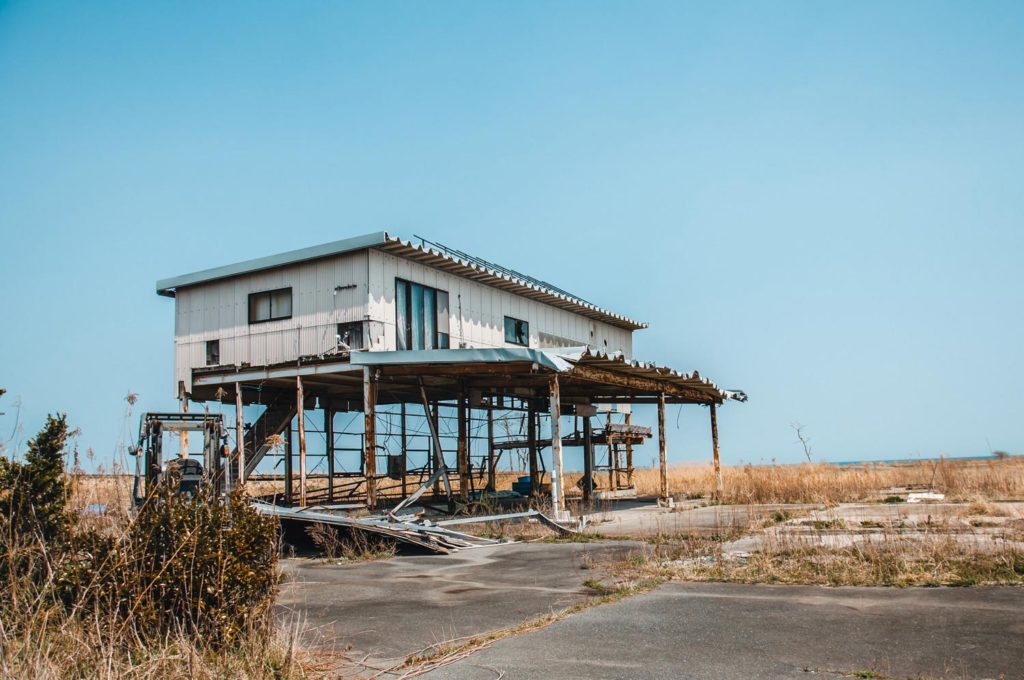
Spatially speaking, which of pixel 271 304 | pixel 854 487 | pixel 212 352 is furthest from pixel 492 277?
pixel 854 487

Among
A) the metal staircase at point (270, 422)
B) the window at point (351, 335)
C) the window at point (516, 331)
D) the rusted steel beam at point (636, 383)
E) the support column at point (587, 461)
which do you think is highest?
the window at point (516, 331)

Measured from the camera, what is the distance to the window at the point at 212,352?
26.2 meters

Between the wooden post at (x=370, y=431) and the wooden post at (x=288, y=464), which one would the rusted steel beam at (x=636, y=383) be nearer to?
the wooden post at (x=370, y=431)

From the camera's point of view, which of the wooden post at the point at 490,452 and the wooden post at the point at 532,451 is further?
the wooden post at the point at 490,452

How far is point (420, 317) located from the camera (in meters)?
24.5

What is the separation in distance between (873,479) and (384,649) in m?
29.1

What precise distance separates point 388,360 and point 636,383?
780cm

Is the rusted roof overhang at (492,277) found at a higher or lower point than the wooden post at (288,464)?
higher

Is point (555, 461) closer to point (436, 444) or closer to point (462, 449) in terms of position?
point (436, 444)

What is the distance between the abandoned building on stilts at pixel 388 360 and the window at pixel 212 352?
0.04 m

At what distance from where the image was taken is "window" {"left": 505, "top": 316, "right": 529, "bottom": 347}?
28.4 meters

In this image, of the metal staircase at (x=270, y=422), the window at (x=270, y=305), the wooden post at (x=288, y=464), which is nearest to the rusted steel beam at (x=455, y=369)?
the window at (x=270, y=305)

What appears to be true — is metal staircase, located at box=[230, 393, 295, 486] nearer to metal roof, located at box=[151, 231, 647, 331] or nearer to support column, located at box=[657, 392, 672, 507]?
metal roof, located at box=[151, 231, 647, 331]

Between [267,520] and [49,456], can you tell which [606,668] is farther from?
[49,456]
